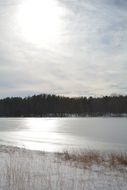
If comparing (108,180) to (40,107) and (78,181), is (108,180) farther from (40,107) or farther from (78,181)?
(40,107)

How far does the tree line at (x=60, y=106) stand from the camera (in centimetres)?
14940

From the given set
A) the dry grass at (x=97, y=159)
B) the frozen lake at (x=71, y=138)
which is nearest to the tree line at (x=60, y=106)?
the frozen lake at (x=71, y=138)

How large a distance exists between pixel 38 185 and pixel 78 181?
4.67 feet

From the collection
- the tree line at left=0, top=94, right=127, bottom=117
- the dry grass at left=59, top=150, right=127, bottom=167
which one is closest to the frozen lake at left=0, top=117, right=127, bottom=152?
the dry grass at left=59, top=150, right=127, bottom=167

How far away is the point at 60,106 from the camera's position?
165625 millimetres

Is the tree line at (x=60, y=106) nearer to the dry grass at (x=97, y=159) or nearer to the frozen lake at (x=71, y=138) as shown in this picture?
the frozen lake at (x=71, y=138)

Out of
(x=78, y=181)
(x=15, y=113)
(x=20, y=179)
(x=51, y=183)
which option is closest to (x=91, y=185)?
(x=78, y=181)

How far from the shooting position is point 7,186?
7785mm

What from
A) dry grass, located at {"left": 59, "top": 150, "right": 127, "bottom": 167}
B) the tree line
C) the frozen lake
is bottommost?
the frozen lake

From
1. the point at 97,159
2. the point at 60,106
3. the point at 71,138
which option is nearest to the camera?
the point at 97,159

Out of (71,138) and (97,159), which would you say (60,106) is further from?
(97,159)

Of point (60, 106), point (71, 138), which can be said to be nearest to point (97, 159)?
point (71, 138)

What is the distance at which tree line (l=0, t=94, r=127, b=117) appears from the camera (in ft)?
490

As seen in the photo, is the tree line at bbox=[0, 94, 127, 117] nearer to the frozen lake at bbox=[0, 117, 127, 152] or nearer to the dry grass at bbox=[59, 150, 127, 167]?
the frozen lake at bbox=[0, 117, 127, 152]
